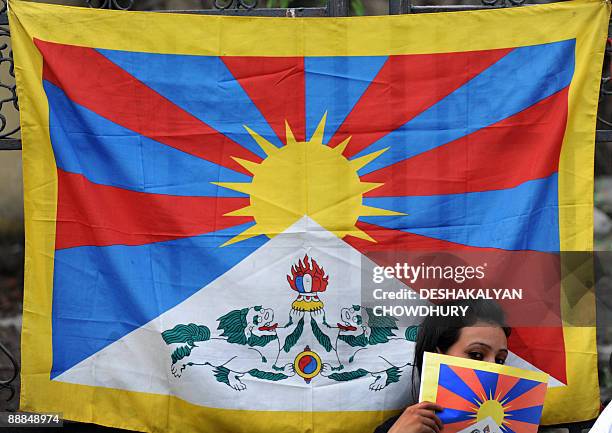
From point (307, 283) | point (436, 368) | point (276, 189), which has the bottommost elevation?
point (436, 368)

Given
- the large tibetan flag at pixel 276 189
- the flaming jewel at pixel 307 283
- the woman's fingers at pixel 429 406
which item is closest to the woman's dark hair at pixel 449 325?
the large tibetan flag at pixel 276 189

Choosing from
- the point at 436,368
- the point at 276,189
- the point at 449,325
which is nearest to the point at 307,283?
the point at 276,189

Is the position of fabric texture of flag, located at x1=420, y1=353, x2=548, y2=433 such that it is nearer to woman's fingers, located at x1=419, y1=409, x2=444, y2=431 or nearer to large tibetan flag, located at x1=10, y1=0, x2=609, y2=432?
woman's fingers, located at x1=419, y1=409, x2=444, y2=431

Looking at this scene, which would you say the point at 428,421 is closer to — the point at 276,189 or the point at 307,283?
the point at 307,283

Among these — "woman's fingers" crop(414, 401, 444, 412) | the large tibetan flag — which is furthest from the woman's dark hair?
"woman's fingers" crop(414, 401, 444, 412)

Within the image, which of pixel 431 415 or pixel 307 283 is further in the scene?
pixel 307 283

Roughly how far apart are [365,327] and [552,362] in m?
0.78

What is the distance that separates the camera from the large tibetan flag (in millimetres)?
3426

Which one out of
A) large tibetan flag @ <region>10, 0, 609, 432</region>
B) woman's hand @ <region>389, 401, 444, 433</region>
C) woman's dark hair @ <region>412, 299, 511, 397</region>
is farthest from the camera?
large tibetan flag @ <region>10, 0, 609, 432</region>

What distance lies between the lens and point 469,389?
2930mm

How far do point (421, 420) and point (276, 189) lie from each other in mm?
1127

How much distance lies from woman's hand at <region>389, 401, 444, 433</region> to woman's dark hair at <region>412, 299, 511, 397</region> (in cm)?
25

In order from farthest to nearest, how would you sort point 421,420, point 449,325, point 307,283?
point 307,283 < point 449,325 < point 421,420

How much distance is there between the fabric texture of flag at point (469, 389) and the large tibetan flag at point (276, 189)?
46 cm
